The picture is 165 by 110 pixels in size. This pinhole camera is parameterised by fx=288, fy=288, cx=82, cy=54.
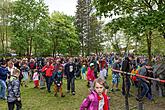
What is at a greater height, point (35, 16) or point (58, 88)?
point (35, 16)

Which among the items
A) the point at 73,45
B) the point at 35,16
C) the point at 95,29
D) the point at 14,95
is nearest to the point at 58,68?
the point at 14,95

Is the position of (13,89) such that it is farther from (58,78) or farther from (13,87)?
(58,78)

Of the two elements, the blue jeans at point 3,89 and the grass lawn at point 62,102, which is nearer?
the grass lawn at point 62,102

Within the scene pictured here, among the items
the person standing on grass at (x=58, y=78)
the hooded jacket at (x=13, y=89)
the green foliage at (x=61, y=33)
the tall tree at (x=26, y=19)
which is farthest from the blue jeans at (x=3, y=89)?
the green foliage at (x=61, y=33)

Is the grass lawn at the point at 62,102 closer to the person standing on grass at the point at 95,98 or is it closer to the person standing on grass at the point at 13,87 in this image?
the person standing on grass at the point at 13,87

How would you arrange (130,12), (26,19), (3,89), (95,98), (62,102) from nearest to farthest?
(95,98) → (62,102) → (3,89) → (130,12) → (26,19)

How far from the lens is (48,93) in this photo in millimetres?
15609

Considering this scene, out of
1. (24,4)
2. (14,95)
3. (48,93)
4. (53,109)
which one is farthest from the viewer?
(24,4)

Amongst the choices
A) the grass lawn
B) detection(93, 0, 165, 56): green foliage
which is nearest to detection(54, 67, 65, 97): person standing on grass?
the grass lawn

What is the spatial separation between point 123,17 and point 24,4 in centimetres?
3655

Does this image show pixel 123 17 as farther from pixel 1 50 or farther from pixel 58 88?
pixel 1 50

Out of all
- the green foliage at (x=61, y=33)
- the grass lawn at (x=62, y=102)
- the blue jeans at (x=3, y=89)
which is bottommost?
the grass lawn at (x=62, y=102)

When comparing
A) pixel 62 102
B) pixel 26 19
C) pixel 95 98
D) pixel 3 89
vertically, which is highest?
pixel 26 19

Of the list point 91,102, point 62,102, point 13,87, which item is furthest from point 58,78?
point 91,102
